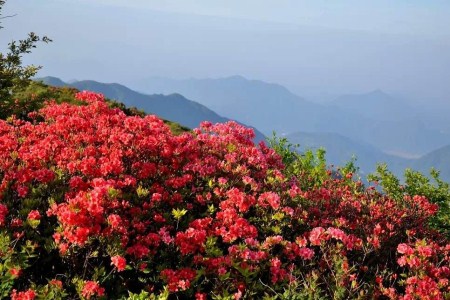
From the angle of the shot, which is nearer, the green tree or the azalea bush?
the azalea bush

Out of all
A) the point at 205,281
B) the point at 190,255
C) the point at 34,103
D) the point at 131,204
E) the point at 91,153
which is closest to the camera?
the point at 205,281

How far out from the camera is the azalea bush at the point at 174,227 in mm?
6188

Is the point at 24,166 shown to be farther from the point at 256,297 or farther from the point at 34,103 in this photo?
the point at 34,103

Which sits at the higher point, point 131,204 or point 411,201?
point 131,204

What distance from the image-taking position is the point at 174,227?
781cm

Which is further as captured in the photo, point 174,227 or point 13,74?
point 13,74

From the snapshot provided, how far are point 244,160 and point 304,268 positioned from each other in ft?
12.9

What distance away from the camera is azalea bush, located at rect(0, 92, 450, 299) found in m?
6.19

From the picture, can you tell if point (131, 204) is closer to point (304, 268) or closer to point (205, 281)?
point (205, 281)

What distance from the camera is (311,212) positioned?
29.9ft

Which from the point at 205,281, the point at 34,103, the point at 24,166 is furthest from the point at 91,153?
the point at 34,103

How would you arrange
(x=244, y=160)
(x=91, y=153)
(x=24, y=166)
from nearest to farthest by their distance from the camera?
(x=24, y=166) < (x=91, y=153) < (x=244, y=160)

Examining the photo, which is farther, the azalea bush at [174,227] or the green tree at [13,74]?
the green tree at [13,74]

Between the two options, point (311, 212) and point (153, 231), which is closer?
point (153, 231)
